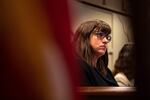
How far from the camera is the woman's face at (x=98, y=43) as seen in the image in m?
1.34

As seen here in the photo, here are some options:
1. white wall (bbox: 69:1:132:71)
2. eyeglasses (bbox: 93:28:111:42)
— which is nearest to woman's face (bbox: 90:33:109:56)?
eyeglasses (bbox: 93:28:111:42)

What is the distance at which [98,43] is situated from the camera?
1.33m

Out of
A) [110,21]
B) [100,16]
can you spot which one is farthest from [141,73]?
[110,21]

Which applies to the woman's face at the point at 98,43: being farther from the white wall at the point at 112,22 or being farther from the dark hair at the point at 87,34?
the white wall at the point at 112,22

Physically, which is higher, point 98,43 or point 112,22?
point 112,22

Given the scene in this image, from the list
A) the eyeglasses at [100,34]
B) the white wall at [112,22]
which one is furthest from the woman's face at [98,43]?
the white wall at [112,22]

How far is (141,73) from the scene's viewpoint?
0.80 ft

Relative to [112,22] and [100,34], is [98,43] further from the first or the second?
[112,22]

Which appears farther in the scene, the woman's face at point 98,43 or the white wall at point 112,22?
the white wall at point 112,22

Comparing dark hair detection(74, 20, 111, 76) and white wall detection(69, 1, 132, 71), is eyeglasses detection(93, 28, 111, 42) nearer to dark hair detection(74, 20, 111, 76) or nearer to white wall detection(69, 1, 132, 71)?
dark hair detection(74, 20, 111, 76)

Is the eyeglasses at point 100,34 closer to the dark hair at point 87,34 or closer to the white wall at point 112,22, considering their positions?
the dark hair at point 87,34

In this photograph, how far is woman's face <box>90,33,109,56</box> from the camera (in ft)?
4.38

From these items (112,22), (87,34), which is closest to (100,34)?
(87,34)

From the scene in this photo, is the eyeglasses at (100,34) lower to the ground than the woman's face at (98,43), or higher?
higher
